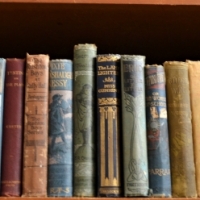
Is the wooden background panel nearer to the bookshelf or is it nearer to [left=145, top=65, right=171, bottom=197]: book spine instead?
the bookshelf

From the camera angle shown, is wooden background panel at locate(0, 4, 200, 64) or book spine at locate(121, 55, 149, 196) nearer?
book spine at locate(121, 55, 149, 196)

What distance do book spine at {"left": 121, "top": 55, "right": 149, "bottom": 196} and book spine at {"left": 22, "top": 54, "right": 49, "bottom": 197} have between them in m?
0.12

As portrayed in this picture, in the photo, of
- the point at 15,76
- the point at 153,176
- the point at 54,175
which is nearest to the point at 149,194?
the point at 153,176

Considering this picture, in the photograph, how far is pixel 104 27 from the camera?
2.69 ft

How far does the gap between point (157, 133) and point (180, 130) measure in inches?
1.4

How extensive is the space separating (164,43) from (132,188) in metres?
0.35

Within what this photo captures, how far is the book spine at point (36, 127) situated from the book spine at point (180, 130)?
186 millimetres

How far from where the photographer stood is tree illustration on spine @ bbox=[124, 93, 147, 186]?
0.64 meters

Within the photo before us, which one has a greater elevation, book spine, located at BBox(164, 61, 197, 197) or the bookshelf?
the bookshelf

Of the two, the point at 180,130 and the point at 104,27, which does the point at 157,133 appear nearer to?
the point at 180,130

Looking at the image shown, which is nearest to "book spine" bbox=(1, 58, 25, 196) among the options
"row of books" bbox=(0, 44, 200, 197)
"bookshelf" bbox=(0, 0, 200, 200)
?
"row of books" bbox=(0, 44, 200, 197)

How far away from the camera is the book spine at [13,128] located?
65 cm

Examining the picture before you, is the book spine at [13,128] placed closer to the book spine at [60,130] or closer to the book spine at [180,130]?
the book spine at [60,130]

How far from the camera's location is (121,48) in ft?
2.99
